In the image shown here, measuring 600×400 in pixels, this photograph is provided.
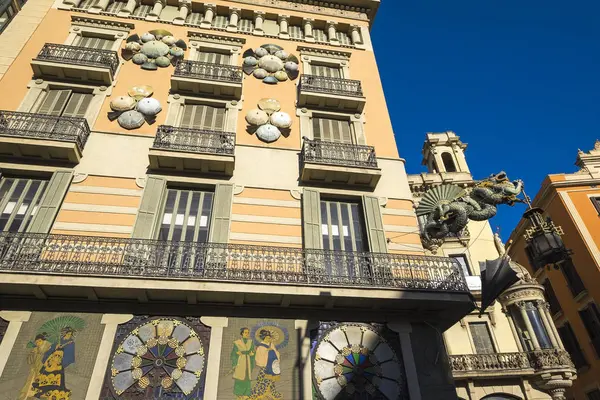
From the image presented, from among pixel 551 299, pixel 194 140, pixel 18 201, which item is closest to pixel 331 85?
pixel 194 140

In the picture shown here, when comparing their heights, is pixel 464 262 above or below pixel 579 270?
above

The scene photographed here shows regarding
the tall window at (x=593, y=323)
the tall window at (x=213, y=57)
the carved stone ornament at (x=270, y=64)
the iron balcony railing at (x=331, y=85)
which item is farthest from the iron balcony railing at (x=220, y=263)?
the tall window at (x=593, y=323)

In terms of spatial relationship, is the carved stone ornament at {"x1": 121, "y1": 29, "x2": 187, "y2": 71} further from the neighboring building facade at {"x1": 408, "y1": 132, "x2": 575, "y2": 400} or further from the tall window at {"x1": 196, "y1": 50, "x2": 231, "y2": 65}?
the neighboring building facade at {"x1": 408, "y1": 132, "x2": 575, "y2": 400}

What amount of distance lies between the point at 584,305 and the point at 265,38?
2235cm

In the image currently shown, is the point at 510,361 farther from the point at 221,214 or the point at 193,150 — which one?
the point at 193,150

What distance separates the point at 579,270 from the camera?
21422mm

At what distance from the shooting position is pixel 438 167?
1013 inches

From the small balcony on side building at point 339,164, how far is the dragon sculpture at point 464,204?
2036mm

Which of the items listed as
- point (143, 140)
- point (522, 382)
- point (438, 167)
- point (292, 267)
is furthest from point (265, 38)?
point (522, 382)

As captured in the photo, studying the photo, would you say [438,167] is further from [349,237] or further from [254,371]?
[254,371]

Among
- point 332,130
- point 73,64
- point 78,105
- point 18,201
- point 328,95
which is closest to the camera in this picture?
point 18,201

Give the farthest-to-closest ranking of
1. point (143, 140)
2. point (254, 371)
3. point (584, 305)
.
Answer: point (584, 305) < point (143, 140) < point (254, 371)

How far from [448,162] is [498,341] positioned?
12.4m

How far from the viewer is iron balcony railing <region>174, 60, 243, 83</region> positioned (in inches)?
545
